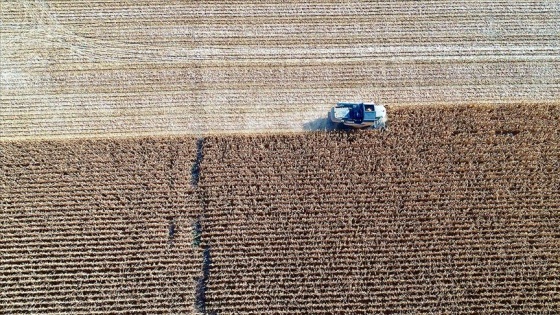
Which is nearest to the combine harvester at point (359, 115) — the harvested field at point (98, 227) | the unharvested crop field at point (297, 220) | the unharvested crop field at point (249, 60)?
the unharvested crop field at point (297, 220)

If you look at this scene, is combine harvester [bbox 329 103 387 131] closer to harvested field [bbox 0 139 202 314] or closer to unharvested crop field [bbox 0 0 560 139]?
unharvested crop field [bbox 0 0 560 139]

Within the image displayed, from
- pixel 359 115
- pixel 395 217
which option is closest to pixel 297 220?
pixel 395 217

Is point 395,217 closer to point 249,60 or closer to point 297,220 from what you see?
point 297,220

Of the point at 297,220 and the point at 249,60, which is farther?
the point at 249,60

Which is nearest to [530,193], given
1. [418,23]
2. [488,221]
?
[488,221]

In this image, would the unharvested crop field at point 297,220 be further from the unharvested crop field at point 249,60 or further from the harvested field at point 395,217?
the unharvested crop field at point 249,60

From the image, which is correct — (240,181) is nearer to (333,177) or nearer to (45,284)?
(333,177)
